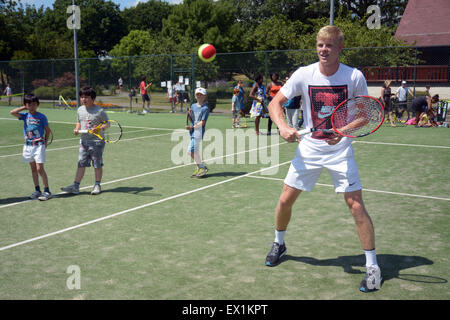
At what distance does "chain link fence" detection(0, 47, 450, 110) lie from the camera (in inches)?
849

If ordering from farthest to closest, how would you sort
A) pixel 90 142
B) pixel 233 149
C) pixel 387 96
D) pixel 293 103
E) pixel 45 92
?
1. pixel 45 92
2. pixel 387 96
3. pixel 233 149
4. pixel 90 142
5. pixel 293 103

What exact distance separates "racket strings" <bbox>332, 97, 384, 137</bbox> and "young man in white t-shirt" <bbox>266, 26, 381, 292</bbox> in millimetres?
74

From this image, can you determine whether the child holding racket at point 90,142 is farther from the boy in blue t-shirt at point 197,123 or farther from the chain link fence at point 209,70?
the chain link fence at point 209,70

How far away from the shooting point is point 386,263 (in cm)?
439

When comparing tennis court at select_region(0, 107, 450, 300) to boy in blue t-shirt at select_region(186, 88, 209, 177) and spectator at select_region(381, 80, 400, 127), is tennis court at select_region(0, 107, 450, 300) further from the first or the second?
spectator at select_region(381, 80, 400, 127)

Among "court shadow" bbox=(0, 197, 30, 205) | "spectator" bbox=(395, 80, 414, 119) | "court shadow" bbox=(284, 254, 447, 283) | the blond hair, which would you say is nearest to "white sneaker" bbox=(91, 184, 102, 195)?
"court shadow" bbox=(0, 197, 30, 205)

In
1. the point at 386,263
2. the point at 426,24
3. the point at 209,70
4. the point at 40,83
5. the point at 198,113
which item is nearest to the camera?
the point at 386,263

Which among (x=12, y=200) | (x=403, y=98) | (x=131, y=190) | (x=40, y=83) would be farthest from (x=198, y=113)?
(x=40, y=83)

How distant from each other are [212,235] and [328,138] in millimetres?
1963

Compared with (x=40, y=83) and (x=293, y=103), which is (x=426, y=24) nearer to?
(x=40, y=83)

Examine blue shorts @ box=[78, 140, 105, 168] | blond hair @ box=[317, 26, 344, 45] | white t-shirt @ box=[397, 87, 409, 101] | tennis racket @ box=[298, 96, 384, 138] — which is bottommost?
blue shorts @ box=[78, 140, 105, 168]

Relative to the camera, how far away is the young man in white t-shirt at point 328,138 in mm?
3795

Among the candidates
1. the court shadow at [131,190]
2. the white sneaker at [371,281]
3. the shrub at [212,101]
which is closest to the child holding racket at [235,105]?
the shrub at [212,101]

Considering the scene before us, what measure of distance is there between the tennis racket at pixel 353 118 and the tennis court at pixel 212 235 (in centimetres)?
130
